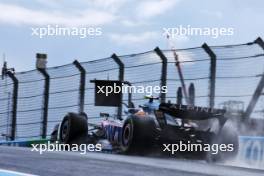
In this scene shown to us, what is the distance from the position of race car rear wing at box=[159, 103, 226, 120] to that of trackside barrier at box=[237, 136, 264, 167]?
2.06ft

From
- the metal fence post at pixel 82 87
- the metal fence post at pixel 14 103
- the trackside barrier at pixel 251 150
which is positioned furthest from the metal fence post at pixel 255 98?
the metal fence post at pixel 14 103

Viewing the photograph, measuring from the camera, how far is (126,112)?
13.1 m

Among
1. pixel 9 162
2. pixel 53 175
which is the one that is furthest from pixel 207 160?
pixel 53 175

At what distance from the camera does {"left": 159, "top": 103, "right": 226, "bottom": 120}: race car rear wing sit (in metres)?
11.0

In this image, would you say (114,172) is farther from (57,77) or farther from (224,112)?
(57,77)

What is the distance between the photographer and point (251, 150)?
36.1 ft

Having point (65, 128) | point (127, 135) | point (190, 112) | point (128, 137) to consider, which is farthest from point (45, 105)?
point (190, 112)

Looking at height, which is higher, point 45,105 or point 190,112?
point 45,105

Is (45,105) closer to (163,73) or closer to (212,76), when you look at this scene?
(163,73)

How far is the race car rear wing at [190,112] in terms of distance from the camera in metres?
11.0

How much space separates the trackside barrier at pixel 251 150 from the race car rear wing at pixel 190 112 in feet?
2.06

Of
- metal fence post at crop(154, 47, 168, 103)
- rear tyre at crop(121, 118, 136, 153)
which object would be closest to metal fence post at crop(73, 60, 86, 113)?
metal fence post at crop(154, 47, 168, 103)

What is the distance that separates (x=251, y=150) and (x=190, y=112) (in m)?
1.20

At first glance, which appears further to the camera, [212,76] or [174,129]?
[212,76]
